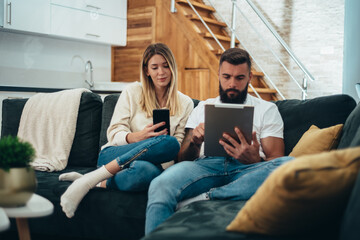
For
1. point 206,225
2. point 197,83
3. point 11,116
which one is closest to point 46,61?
point 197,83

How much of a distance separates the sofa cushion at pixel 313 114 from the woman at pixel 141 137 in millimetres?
575

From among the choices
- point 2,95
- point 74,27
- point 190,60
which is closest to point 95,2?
point 74,27

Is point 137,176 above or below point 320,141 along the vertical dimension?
below

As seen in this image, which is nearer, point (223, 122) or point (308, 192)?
point (308, 192)

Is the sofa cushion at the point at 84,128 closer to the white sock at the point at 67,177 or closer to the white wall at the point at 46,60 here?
the white sock at the point at 67,177

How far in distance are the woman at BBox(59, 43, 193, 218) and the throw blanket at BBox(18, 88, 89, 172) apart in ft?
1.21

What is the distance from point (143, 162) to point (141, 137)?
249 mm

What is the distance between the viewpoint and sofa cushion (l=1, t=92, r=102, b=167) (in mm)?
2592

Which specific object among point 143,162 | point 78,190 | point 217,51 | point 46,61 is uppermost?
point 217,51

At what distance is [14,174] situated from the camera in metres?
1.27

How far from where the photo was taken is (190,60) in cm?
504

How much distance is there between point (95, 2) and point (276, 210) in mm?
4296

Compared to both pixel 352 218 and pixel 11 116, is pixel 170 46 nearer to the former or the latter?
pixel 11 116

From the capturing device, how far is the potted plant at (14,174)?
127 centimetres
